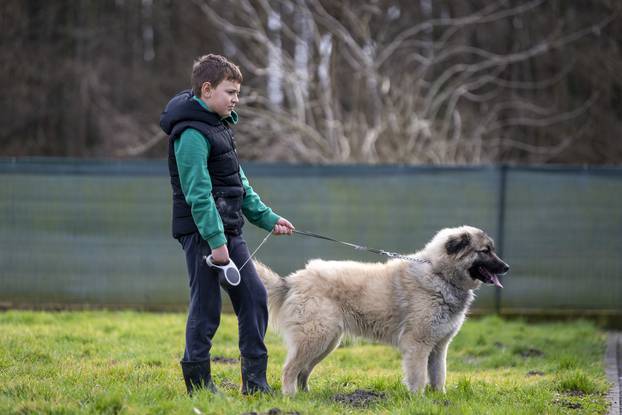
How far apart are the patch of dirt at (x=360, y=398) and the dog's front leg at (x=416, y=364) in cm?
23

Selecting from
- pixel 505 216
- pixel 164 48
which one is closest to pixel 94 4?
pixel 164 48

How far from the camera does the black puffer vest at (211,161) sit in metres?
4.44

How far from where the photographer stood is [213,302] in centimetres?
455

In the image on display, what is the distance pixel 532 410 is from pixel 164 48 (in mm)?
21101

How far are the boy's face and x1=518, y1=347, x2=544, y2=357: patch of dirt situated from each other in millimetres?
4306

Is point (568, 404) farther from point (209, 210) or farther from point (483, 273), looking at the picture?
point (209, 210)

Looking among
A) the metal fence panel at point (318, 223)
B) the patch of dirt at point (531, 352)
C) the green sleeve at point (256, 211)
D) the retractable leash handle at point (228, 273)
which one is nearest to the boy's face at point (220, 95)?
the green sleeve at point (256, 211)

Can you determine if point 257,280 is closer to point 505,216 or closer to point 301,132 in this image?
point 505,216

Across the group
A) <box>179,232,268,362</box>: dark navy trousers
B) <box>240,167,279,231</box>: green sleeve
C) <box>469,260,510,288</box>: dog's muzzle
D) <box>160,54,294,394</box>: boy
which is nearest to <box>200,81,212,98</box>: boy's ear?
<box>160,54,294,394</box>: boy

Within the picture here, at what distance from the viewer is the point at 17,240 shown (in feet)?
29.0

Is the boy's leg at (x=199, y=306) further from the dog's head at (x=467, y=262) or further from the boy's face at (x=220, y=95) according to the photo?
the dog's head at (x=467, y=262)

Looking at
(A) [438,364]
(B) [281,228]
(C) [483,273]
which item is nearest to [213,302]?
(B) [281,228]

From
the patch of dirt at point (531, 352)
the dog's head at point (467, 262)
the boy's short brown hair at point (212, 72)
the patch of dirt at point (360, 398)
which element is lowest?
the patch of dirt at point (531, 352)

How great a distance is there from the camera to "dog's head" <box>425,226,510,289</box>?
218 inches
